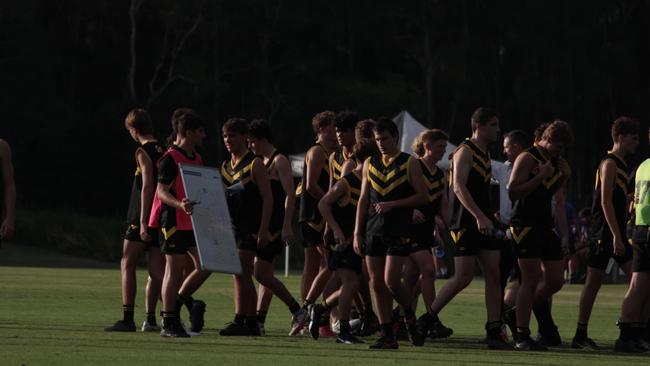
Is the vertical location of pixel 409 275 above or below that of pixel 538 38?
below

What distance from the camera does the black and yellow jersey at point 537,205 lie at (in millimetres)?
13375

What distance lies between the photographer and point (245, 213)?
47.6ft

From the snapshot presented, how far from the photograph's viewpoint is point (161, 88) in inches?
2254

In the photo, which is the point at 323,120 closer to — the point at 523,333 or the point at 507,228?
the point at 507,228

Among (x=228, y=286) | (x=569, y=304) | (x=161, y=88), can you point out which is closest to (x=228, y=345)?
A: (x=569, y=304)

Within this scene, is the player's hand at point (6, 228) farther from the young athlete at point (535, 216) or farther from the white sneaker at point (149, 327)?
the young athlete at point (535, 216)

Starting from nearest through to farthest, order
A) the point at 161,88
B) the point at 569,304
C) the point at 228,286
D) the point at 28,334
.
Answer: the point at 28,334 → the point at 569,304 → the point at 228,286 → the point at 161,88

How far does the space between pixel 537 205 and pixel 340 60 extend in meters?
49.0

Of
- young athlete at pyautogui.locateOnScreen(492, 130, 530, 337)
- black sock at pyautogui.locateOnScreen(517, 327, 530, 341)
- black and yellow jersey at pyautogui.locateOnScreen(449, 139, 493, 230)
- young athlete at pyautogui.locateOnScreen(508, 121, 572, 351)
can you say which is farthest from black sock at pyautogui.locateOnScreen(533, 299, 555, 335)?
black and yellow jersey at pyautogui.locateOnScreen(449, 139, 493, 230)

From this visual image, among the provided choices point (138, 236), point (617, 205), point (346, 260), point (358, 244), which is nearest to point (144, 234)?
point (138, 236)

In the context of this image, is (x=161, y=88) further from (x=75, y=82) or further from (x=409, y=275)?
(x=409, y=275)

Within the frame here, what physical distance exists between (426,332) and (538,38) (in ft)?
155

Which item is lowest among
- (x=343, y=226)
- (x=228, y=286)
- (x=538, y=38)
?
(x=228, y=286)

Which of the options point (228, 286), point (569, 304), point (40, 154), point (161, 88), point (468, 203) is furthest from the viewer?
point (161, 88)
